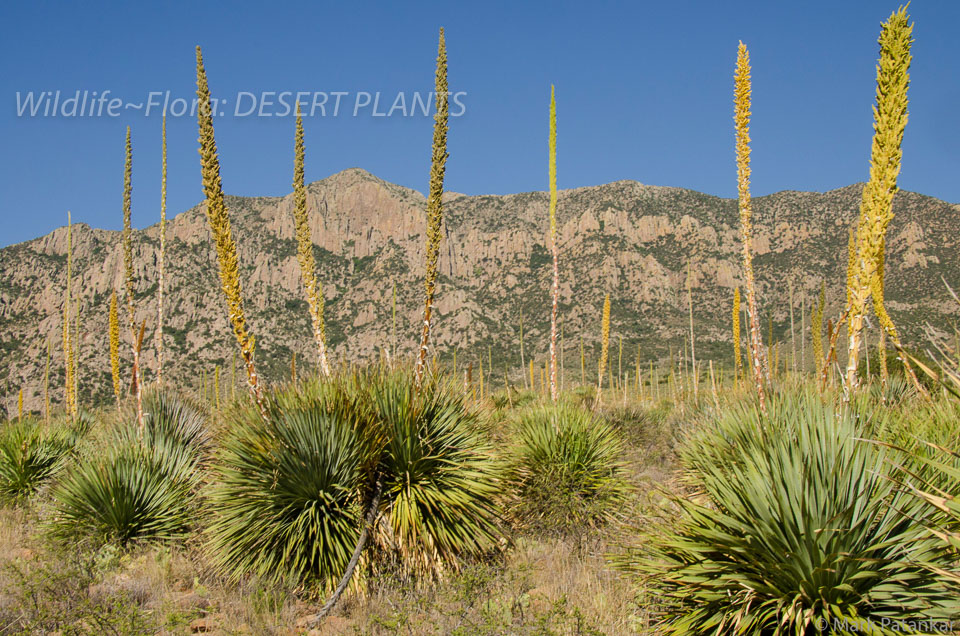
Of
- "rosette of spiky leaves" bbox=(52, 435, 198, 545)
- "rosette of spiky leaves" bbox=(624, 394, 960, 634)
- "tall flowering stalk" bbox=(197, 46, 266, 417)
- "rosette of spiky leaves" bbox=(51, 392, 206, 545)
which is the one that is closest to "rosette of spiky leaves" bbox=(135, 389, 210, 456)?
"rosette of spiky leaves" bbox=(51, 392, 206, 545)

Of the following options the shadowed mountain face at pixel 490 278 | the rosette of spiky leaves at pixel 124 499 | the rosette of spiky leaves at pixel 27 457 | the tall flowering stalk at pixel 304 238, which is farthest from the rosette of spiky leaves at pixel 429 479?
the shadowed mountain face at pixel 490 278

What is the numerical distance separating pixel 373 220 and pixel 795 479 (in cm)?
9964

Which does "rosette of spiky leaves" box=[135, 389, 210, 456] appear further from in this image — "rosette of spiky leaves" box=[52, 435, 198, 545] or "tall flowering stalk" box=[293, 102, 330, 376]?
"tall flowering stalk" box=[293, 102, 330, 376]

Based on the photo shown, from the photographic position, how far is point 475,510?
6227 mm

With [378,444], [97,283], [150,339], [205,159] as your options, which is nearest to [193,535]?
[378,444]

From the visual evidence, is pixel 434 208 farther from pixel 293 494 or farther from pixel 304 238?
pixel 293 494

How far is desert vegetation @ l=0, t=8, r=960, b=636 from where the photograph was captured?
365 centimetres

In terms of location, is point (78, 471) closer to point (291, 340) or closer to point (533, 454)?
point (533, 454)

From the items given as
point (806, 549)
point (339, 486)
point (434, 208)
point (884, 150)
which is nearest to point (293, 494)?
point (339, 486)

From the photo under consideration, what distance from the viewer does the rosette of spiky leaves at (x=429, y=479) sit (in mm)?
5828

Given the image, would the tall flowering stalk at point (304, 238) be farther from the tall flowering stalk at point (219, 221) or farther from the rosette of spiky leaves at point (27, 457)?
the rosette of spiky leaves at point (27, 457)

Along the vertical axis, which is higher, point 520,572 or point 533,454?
point 533,454

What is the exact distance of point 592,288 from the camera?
74188mm

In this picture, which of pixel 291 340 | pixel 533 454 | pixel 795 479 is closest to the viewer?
pixel 795 479
